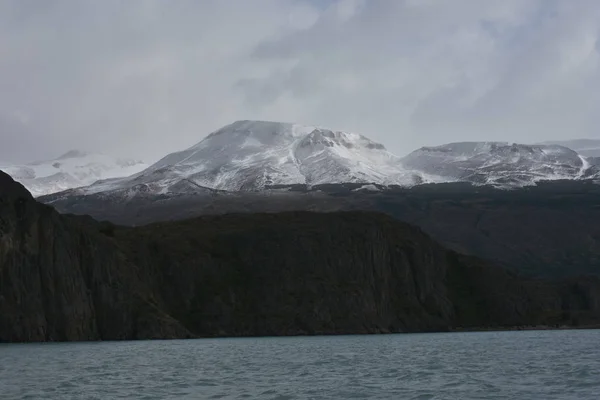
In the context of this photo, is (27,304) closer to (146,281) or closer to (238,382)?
(146,281)

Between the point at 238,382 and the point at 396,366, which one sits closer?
the point at 238,382

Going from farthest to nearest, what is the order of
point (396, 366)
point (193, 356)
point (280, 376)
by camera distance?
point (193, 356) < point (396, 366) < point (280, 376)

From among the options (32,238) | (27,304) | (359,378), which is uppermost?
(32,238)

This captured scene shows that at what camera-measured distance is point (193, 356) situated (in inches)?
4264

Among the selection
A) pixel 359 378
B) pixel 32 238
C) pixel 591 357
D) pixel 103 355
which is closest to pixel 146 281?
pixel 32 238

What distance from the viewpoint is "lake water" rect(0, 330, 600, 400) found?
64.9 meters

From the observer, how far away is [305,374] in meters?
80.6

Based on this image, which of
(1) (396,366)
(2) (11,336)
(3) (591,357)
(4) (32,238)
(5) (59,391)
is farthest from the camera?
(4) (32,238)

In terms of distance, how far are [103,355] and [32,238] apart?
53.0m

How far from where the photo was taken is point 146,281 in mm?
193625

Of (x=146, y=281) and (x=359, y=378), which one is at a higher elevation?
(x=146, y=281)

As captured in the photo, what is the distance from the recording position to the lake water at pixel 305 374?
64938 millimetres

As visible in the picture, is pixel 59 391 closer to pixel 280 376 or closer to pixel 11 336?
pixel 280 376

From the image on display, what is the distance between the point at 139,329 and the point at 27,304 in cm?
2462
